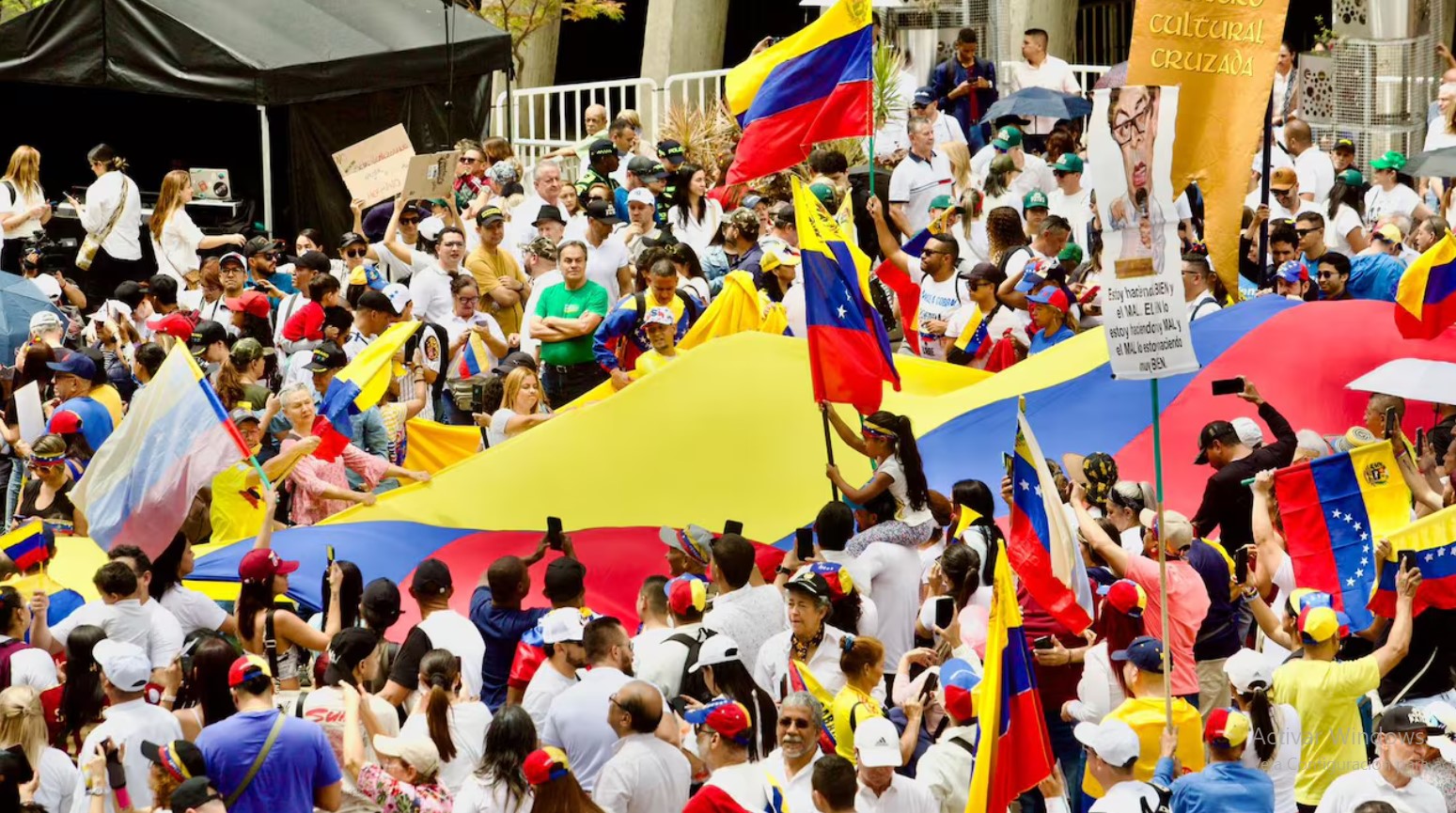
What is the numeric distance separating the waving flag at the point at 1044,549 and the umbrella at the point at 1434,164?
794 centimetres

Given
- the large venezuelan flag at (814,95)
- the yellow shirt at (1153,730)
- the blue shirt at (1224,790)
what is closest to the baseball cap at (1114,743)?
the blue shirt at (1224,790)

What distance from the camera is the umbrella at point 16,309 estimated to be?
16.1 metres

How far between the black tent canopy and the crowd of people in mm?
4398

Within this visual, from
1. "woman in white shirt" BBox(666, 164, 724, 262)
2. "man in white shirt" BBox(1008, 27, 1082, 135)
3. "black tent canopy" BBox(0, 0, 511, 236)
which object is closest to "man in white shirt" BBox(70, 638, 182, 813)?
"woman in white shirt" BBox(666, 164, 724, 262)

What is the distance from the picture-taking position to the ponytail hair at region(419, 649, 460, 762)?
8391 mm

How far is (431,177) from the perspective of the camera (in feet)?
56.5

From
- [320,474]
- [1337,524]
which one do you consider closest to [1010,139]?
[320,474]

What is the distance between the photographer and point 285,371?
45.6 feet

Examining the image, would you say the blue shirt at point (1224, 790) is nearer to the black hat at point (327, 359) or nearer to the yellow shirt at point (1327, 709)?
the yellow shirt at point (1327, 709)

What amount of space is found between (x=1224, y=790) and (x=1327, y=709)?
48.0 inches

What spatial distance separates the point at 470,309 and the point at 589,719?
684 cm

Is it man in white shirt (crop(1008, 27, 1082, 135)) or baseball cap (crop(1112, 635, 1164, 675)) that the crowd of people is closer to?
baseball cap (crop(1112, 635, 1164, 675))

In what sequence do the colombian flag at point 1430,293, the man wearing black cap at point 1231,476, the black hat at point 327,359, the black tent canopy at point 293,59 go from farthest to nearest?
the black tent canopy at point 293,59 < the black hat at point 327,359 < the colombian flag at point 1430,293 < the man wearing black cap at point 1231,476

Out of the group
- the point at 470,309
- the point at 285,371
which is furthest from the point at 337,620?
the point at 470,309
